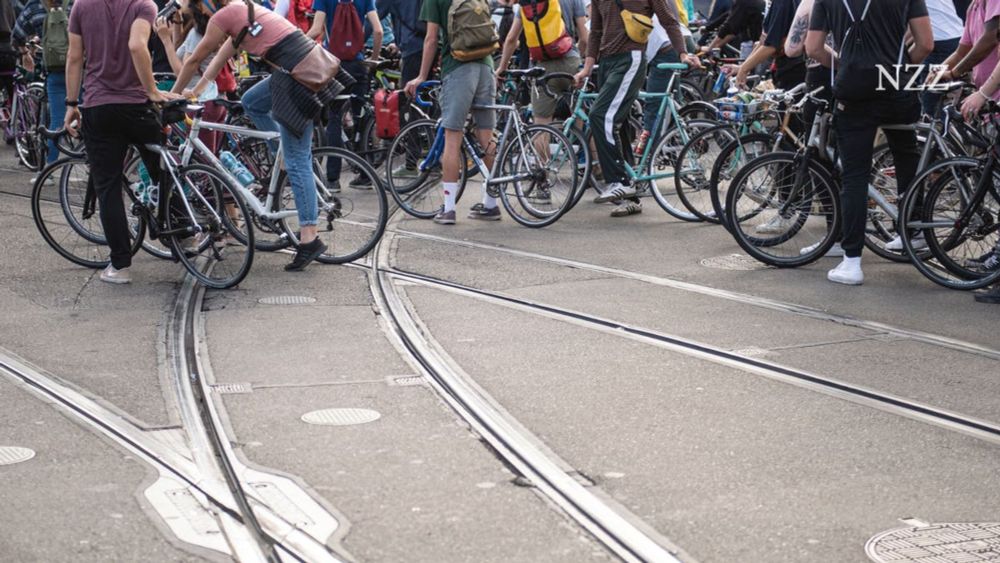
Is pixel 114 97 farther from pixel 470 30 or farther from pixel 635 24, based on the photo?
pixel 635 24

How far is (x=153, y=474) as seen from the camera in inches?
194

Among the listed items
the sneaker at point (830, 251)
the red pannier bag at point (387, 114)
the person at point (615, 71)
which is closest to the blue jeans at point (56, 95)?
the red pannier bag at point (387, 114)

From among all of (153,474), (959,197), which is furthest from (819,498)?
(959,197)

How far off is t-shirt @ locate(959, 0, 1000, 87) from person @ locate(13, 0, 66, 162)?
7.79 metres

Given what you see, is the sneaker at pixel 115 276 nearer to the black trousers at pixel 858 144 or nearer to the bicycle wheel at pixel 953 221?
the black trousers at pixel 858 144

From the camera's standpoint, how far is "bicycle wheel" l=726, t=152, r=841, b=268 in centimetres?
867

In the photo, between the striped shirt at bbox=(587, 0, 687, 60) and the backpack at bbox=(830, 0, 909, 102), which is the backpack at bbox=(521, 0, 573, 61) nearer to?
the striped shirt at bbox=(587, 0, 687, 60)

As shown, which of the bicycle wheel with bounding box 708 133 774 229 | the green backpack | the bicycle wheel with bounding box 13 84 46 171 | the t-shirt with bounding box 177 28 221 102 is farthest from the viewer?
the bicycle wheel with bounding box 13 84 46 171

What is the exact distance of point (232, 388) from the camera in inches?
239

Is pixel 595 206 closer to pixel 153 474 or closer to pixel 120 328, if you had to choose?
pixel 120 328

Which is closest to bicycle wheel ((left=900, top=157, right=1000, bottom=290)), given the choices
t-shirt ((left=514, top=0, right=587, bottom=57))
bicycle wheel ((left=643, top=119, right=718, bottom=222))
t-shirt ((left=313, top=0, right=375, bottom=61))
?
bicycle wheel ((left=643, top=119, right=718, bottom=222))

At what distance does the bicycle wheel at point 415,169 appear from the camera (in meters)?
11.1

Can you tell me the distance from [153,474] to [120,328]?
8.73ft

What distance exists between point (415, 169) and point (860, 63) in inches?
171
